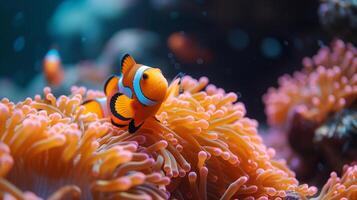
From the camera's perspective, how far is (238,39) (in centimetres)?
522

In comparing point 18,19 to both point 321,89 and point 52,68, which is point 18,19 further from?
point 321,89

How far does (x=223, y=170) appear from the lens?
1939 millimetres

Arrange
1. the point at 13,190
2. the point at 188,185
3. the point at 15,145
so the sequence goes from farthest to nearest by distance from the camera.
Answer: the point at 188,185, the point at 15,145, the point at 13,190

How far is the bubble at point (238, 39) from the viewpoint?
205 inches

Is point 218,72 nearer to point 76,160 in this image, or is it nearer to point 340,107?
point 340,107

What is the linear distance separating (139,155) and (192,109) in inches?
24.4

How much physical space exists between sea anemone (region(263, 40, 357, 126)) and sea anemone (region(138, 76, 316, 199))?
145 cm

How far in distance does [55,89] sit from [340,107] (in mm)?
4508

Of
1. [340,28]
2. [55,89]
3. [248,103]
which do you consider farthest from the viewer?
[55,89]

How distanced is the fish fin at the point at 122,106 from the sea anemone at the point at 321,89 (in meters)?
2.09

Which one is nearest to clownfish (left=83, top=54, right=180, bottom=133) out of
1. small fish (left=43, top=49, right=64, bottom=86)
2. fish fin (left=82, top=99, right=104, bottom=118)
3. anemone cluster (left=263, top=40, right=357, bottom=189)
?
fish fin (left=82, top=99, right=104, bottom=118)

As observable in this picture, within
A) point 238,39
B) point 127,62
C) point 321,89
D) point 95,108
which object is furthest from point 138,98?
point 238,39

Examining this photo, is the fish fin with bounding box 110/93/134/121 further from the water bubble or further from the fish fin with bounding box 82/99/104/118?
A: the water bubble

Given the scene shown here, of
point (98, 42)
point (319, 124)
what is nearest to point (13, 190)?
point (319, 124)
